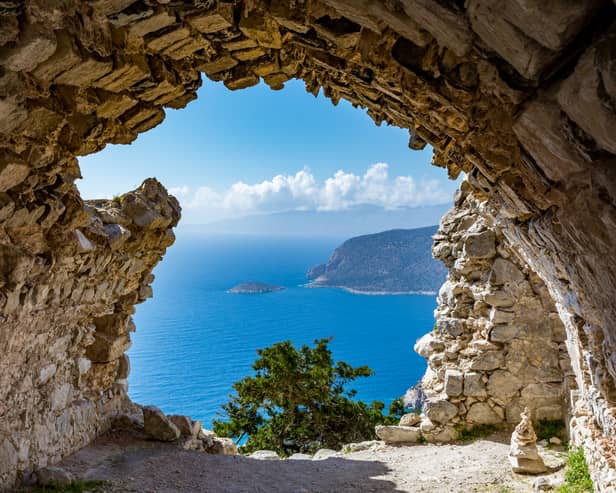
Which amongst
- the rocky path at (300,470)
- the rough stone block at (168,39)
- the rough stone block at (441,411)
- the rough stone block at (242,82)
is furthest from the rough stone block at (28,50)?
the rough stone block at (441,411)

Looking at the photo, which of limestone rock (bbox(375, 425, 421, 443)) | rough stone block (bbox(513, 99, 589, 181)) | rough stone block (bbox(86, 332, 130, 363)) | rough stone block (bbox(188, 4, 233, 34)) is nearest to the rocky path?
limestone rock (bbox(375, 425, 421, 443))

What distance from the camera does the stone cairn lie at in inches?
268

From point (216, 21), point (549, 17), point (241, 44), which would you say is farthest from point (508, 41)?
point (241, 44)

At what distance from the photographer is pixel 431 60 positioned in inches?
105

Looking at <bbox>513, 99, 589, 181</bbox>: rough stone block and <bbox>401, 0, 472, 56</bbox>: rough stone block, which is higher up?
<bbox>401, 0, 472, 56</bbox>: rough stone block

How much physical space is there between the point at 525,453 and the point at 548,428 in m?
2.03

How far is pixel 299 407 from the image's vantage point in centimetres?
1549

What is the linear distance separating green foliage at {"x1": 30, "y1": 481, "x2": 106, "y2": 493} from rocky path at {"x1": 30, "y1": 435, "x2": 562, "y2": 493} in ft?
0.46

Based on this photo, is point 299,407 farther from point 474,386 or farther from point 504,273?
point 504,273

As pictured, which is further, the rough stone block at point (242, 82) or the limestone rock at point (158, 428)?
the limestone rock at point (158, 428)

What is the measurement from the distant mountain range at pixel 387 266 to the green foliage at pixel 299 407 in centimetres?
2838

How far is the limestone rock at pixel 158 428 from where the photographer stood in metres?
8.80

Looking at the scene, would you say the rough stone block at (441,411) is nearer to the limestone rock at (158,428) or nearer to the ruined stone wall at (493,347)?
the ruined stone wall at (493,347)

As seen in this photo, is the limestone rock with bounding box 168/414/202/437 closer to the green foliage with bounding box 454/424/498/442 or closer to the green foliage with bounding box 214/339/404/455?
the green foliage with bounding box 214/339/404/455
